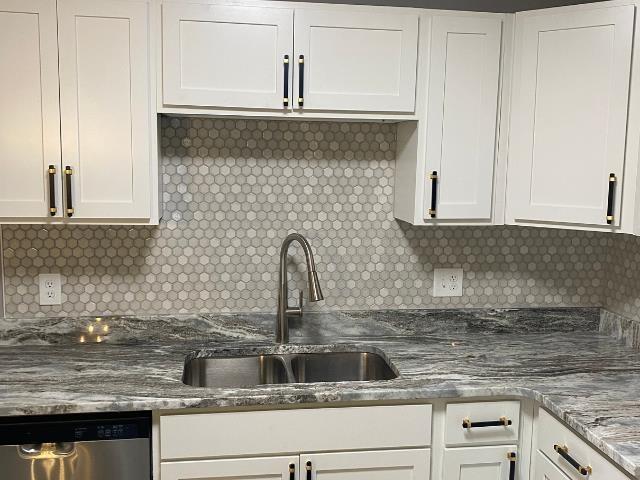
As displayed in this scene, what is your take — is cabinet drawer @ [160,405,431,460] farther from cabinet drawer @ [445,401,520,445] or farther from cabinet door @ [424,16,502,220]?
cabinet door @ [424,16,502,220]

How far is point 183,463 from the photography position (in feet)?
6.51

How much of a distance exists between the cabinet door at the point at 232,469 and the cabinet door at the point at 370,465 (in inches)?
2.6

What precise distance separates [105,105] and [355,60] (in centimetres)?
86

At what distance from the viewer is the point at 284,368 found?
2.51m

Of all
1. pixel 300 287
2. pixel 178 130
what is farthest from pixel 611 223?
pixel 178 130

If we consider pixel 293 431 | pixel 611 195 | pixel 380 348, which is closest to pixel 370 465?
pixel 293 431

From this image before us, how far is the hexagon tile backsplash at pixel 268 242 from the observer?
247cm

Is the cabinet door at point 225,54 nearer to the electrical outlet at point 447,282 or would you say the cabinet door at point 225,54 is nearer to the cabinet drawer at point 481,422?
the electrical outlet at point 447,282

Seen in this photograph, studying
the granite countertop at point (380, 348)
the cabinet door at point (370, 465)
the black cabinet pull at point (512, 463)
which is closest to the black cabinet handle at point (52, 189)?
the granite countertop at point (380, 348)

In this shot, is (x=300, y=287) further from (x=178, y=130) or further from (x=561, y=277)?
(x=561, y=277)

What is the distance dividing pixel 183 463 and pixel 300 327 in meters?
0.80

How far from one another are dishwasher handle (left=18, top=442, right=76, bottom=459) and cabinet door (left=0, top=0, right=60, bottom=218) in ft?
2.43

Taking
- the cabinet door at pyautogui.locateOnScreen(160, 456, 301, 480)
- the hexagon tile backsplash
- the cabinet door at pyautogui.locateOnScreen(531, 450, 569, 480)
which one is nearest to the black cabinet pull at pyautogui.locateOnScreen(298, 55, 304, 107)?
the hexagon tile backsplash

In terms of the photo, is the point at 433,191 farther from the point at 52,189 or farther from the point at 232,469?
the point at 52,189
